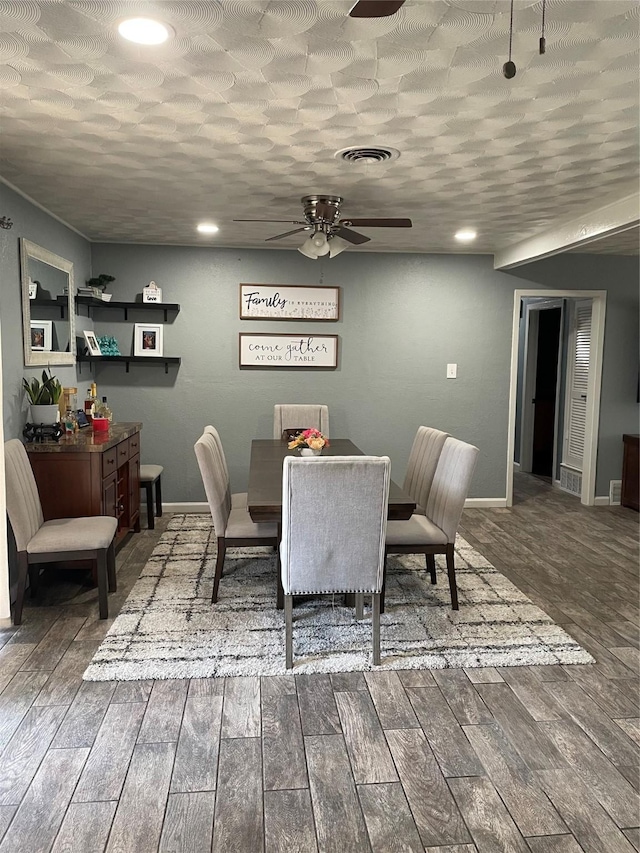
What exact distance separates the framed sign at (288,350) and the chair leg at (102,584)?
8.67 ft

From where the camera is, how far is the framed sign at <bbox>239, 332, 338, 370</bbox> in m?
5.45

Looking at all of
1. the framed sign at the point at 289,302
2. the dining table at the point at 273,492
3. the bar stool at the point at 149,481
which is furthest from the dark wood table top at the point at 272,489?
the framed sign at the point at 289,302

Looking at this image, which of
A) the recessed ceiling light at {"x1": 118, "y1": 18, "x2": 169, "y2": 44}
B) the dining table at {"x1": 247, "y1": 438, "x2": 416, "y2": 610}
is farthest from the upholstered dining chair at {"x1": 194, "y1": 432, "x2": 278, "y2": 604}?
the recessed ceiling light at {"x1": 118, "y1": 18, "x2": 169, "y2": 44}

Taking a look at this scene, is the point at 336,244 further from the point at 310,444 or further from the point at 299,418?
the point at 299,418

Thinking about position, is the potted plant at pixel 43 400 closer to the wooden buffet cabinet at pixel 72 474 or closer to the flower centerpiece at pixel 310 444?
the wooden buffet cabinet at pixel 72 474

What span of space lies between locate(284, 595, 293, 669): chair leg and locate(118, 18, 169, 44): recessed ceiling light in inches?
84.0

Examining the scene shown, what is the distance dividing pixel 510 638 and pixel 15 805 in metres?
2.23

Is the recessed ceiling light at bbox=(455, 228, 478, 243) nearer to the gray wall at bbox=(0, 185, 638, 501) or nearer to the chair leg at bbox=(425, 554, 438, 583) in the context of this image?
the gray wall at bbox=(0, 185, 638, 501)

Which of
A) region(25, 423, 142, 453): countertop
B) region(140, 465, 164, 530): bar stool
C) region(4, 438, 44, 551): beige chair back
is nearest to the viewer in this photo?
region(4, 438, 44, 551): beige chair back

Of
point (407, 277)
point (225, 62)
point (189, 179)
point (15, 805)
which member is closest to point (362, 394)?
point (407, 277)

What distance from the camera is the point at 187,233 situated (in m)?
4.79

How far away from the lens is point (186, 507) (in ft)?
18.1

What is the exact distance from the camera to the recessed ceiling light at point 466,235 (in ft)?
15.0

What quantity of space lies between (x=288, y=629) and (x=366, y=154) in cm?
222
